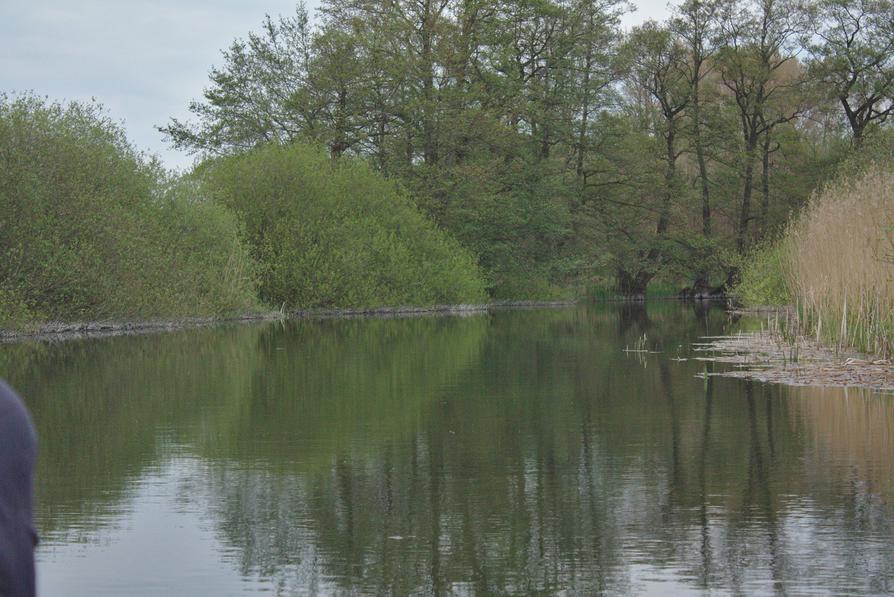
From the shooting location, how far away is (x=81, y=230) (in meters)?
28.5

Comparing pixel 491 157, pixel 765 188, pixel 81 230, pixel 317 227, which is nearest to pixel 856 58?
pixel 765 188

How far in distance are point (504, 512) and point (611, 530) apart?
78cm

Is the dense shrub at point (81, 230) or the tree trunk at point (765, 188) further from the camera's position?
the tree trunk at point (765, 188)

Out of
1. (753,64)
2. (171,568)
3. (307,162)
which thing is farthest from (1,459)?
(753,64)

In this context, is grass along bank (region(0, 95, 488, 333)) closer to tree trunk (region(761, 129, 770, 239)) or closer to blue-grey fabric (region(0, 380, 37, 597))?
tree trunk (region(761, 129, 770, 239))

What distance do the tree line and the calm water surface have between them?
111 ft

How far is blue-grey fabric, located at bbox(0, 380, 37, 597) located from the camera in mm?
1471

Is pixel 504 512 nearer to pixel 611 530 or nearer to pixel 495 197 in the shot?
pixel 611 530

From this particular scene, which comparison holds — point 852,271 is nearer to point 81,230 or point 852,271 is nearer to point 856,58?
point 81,230

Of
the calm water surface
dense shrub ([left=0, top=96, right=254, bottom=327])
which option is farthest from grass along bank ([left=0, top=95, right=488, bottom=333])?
the calm water surface

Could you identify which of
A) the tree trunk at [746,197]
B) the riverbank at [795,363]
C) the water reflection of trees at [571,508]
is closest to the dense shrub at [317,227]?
the riverbank at [795,363]

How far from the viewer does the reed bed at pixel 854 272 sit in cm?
1706

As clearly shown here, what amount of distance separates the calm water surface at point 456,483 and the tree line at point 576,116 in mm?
33838

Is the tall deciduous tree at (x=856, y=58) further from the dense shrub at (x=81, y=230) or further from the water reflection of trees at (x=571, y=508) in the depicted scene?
the water reflection of trees at (x=571, y=508)
